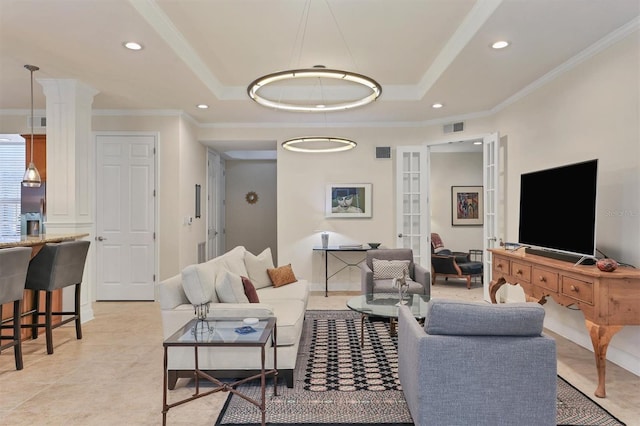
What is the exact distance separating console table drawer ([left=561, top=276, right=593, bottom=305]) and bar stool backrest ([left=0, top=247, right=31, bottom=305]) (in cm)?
443

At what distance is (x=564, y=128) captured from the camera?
404cm

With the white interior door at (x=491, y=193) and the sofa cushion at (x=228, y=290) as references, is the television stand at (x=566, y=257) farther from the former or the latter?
the sofa cushion at (x=228, y=290)

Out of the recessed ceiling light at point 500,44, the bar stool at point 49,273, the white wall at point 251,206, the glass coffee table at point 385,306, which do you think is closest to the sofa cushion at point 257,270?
the glass coffee table at point 385,306

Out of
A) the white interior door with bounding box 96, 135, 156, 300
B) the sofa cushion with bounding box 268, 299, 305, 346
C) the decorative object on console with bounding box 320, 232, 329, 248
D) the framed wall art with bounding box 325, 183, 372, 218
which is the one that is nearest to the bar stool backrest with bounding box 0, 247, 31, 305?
the sofa cushion with bounding box 268, 299, 305, 346

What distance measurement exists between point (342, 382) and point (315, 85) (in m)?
3.93

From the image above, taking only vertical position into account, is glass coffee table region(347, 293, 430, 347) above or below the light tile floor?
above

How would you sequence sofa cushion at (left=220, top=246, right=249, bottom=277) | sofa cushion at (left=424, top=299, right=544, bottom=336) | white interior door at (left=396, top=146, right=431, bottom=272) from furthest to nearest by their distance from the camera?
white interior door at (left=396, top=146, right=431, bottom=272)
sofa cushion at (left=220, top=246, right=249, bottom=277)
sofa cushion at (left=424, top=299, right=544, bottom=336)

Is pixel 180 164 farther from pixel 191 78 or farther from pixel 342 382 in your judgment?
pixel 342 382

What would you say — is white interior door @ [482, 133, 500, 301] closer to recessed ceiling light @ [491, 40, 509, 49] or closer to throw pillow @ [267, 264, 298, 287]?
recessed ceiling light @ [491, 40, 509, 49]

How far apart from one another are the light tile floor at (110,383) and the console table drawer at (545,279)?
670mm

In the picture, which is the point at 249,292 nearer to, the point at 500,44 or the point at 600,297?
the point at 600,297

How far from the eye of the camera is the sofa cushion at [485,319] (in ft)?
6.48

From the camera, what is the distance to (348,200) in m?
6.58

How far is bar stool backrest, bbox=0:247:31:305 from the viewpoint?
309 centimetres
